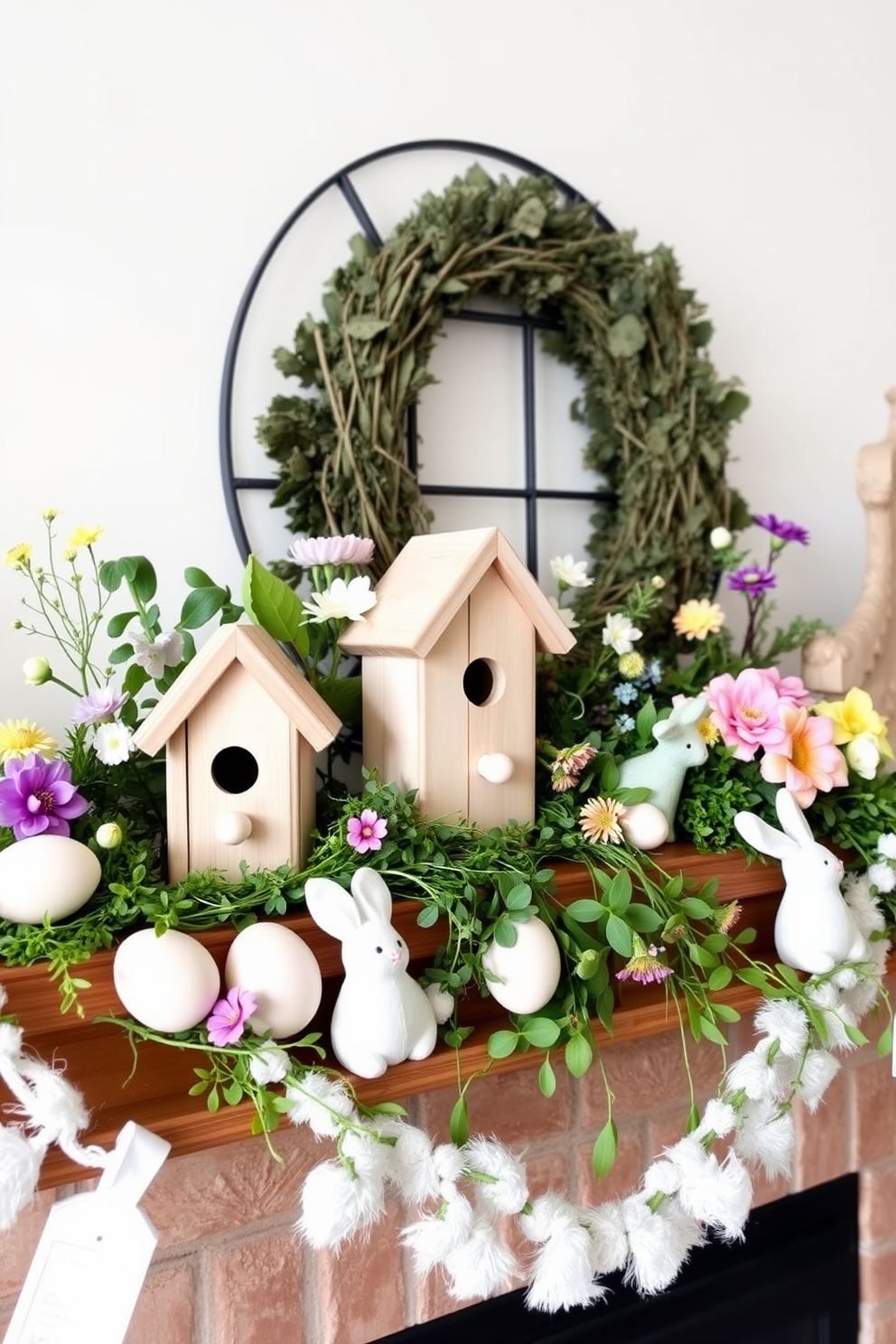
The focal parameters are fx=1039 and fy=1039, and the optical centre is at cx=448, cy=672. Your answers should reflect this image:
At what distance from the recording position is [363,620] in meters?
0.80

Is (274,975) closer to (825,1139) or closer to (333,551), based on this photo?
(333,551)

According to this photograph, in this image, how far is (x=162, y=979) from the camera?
61 centimetres

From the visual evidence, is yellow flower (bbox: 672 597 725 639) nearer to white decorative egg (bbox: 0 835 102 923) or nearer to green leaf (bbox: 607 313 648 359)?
green leaf (bbox: 607 313 648 359)

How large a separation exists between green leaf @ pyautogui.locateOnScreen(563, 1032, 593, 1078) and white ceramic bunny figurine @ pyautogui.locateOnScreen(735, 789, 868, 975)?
0.21 metres

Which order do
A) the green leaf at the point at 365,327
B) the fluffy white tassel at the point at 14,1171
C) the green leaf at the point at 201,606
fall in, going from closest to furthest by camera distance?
1. the fluffy white tassel at the point at 14,1171
2. the green leaf at the point at 201,606
3. the green leaf at the point at 365,327

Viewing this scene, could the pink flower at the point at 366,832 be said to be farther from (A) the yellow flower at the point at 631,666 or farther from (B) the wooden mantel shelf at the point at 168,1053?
(A) the yellow flower at the point at 631,666

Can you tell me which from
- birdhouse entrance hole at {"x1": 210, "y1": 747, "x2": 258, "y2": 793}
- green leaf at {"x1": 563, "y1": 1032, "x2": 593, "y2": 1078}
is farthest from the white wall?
green leaf at {"x1": 563, "y1": 1032, "x2": 593, "y2": 1078}

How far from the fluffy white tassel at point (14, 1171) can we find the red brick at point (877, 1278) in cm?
103

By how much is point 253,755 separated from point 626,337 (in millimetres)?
575

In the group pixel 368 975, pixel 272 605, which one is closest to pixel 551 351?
pixel 272 605

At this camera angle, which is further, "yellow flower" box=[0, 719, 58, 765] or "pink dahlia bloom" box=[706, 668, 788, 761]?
"pink dahlia bloom" box=[706, 668, 788, 761]

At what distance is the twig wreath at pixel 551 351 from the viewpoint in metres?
0.89

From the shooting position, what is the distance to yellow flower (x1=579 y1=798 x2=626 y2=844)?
0.79 metres

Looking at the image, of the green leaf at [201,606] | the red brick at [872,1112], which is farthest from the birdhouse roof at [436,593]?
the red brick at [872,1112]
